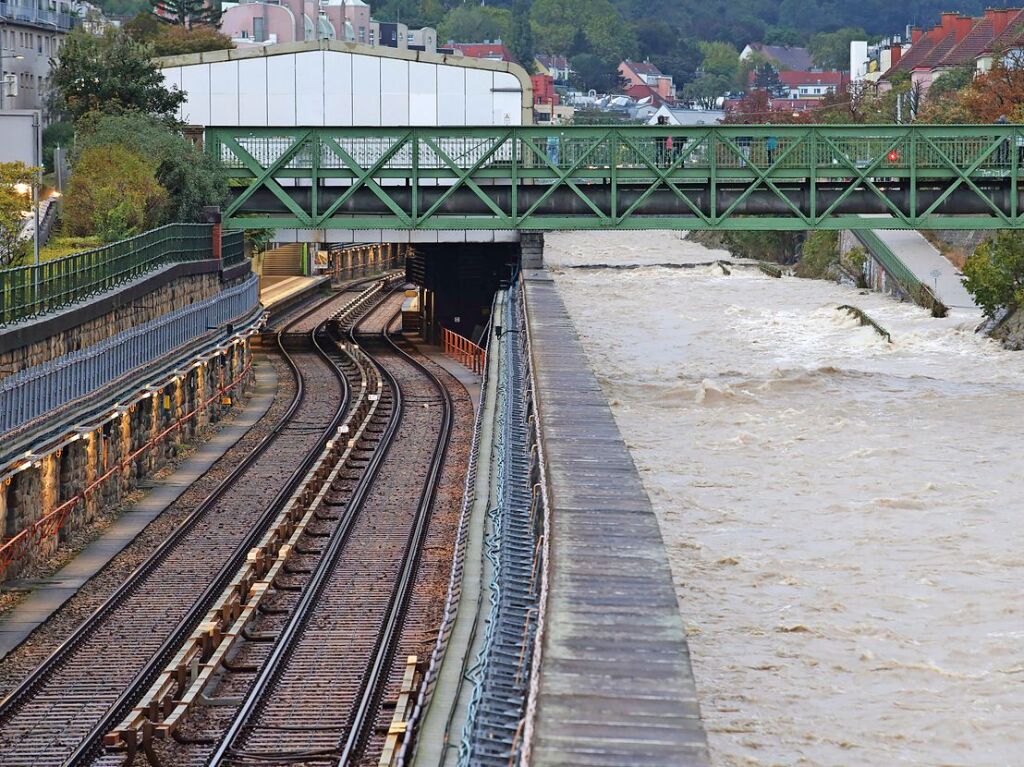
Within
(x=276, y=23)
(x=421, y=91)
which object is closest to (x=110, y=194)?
Result: (x=421, y=91)

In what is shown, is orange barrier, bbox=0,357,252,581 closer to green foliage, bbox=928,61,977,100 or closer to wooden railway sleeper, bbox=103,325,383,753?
wooden railway sleeper, bbox=103,325,383,753

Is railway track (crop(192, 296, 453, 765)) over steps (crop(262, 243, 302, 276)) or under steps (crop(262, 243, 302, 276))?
under

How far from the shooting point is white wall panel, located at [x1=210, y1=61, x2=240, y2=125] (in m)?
55.4

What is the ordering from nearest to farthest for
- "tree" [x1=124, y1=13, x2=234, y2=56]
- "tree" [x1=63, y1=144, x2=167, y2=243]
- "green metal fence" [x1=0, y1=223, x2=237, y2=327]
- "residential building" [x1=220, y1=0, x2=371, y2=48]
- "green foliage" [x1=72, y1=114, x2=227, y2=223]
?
"green metal fence" [x1=0, y1=223, x2=237, y2=327], "tree" [x1=63, y1=144, x2=167, y2=243], "green foliage" [x1=72, y1=114, x2=227, y2=223], "tree" [x1=124, y1=13, x2=234, y2=56], "residential building" [x1=220, y1=0, x2=371, y2=48]

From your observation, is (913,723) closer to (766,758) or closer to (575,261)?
(766,758)

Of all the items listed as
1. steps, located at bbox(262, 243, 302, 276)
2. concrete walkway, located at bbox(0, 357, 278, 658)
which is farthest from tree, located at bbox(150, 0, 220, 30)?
concrete walkway, located at bbox(0, 357, 278, 658)

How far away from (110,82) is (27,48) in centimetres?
1326

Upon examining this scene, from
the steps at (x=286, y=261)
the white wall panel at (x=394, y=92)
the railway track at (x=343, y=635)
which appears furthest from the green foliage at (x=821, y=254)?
the railway track at (x=343, y=635)

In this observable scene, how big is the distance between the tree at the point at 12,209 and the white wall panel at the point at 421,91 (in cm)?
1983

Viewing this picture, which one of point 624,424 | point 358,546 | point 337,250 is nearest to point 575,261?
point 337,250

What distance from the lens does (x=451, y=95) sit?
2228 inches

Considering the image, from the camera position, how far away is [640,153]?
39.9 meters

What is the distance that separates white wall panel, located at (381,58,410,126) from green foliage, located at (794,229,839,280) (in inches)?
1092

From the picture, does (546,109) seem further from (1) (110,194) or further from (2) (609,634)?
(2) (609,634)
